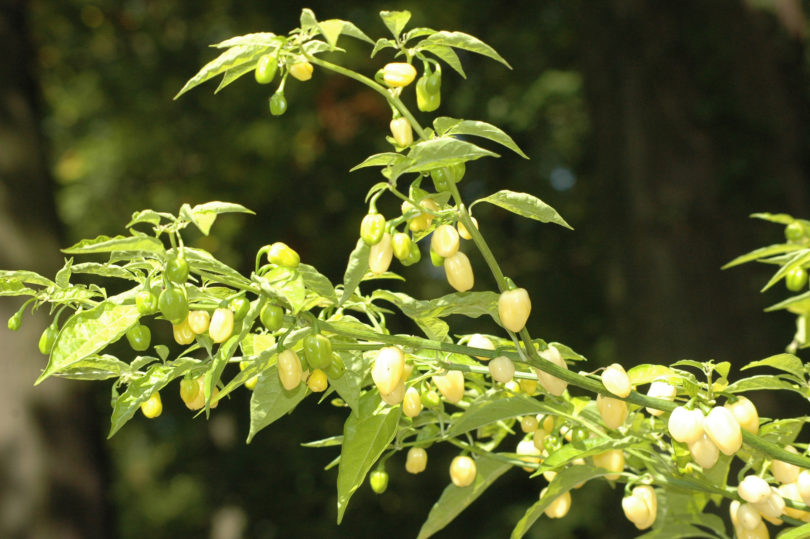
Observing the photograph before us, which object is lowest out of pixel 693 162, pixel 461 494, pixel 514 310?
pixel 693 162

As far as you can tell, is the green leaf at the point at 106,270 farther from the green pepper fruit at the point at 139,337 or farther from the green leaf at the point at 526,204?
the green leaf at the point at 526,204

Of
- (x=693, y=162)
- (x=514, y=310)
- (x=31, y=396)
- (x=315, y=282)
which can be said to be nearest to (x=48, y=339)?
(x=315, y=282)

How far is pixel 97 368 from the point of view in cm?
53

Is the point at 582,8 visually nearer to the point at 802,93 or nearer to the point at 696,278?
the point at 802,93

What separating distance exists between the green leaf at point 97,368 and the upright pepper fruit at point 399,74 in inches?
9.5

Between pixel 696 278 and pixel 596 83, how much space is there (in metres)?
0.71

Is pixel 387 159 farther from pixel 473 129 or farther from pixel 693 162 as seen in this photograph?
pixel 693 162

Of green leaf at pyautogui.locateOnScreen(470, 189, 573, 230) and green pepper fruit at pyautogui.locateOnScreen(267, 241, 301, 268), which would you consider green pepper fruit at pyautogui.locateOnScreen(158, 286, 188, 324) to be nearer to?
green pepper fruit at pyautogui.locateOnScreen(267, 241, 301, 268)

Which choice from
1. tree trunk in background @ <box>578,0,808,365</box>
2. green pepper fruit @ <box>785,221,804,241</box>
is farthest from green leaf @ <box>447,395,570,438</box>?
tree trunk in background @ <box>578,0,808,365</box>

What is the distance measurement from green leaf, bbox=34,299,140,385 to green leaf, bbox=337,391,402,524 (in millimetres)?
163

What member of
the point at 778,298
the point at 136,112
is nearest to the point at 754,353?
the point at 778,298

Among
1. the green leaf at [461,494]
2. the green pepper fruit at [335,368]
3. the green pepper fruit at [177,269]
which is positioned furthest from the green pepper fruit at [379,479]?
the green pepper fruit at [177,269]

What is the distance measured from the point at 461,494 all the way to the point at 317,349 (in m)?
0.28

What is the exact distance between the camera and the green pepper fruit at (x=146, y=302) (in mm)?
437
